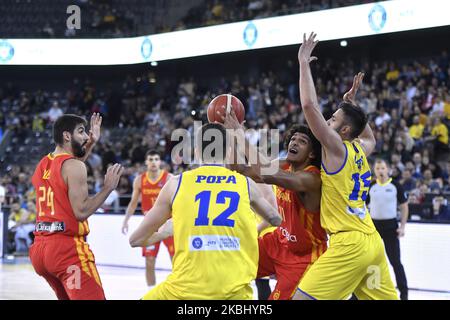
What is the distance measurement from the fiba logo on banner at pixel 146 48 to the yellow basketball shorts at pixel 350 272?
18460 mm

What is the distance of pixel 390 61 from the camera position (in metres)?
20.2

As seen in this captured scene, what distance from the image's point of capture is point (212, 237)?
444 centimetres

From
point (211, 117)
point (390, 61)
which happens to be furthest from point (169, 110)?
point (211, 117)

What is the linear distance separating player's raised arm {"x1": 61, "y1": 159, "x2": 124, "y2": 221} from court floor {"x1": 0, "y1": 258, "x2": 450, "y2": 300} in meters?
4.50

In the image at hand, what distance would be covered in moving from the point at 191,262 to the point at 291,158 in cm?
154

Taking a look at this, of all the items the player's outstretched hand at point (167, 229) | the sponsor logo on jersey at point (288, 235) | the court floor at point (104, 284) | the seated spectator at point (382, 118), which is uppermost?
the seated spectator at point (382, 118)

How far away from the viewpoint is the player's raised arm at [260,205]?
463 centimetres

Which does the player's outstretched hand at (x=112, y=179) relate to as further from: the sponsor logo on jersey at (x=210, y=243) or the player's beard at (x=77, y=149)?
the sponsor logo on jersey at (x=210, y=243)

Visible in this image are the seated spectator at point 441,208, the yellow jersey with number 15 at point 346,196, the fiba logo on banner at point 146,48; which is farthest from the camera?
the fiba logo on banner at point 146,48

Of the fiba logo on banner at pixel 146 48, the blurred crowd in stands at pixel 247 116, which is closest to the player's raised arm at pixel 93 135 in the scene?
the blurred crowd in stands at pixel 247 116

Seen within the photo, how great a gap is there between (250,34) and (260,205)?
16646 mm

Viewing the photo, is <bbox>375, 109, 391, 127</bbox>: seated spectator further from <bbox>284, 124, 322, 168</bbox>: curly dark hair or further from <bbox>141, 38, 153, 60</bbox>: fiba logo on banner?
<bbox>284, 124, 322, 168</bbox>: curly dark hair

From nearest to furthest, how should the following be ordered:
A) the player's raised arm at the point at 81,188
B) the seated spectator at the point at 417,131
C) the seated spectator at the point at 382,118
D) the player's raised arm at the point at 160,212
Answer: the player's raised arm at the point at 160,212, the player's raised arm at the point at 81,188, the seated spectator at the point at 417,131, the seated spectator at the point at 382,118
